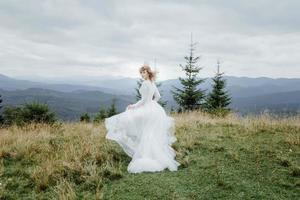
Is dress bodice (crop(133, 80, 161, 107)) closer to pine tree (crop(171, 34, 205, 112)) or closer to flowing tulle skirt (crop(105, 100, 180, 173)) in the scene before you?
flowing tulle skirt (crop(105, 100, 180, 173))

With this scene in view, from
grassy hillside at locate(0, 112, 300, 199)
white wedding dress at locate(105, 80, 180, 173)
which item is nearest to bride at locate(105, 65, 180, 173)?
white wedding dress at locate(105, 80, 180, 173)

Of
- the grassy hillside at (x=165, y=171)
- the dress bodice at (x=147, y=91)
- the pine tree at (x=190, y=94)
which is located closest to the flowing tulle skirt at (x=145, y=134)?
the dress bodice at (x=147, y=91)

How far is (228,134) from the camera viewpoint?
11688 mm

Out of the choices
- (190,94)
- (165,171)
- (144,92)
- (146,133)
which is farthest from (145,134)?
(190,94)

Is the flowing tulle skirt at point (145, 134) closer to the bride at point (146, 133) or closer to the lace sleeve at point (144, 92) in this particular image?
the bride at point (146, 133)

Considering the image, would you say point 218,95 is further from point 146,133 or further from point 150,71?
point 146,133

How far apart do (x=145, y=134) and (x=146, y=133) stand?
37 millimetres

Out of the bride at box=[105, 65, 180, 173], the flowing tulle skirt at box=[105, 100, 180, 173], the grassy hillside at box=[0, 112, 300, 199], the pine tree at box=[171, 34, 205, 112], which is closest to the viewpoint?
the grassy hillside at box=[0, 112, 300, 199]

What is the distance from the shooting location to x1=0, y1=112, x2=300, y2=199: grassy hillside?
22.4ft

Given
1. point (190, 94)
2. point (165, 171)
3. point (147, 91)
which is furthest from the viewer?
point (190, 94)

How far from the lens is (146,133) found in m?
8.76

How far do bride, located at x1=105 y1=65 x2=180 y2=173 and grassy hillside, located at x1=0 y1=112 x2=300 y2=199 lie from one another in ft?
1.07

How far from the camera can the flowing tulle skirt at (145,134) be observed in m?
8.41

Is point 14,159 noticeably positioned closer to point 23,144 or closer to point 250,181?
point 23,144
